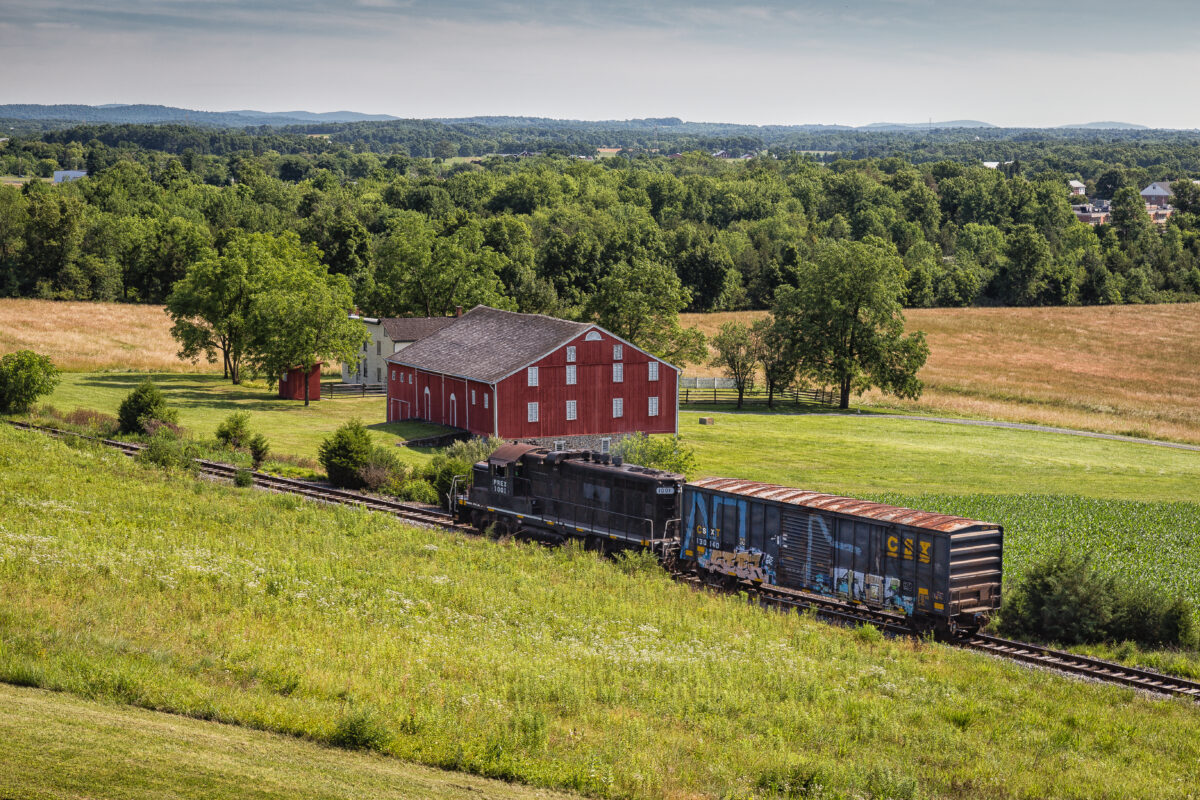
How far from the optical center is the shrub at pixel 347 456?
48344 mm

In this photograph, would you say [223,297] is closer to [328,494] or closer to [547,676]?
[328,494]

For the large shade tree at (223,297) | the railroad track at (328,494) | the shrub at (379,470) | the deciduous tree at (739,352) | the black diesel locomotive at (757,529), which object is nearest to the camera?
the black diesel locomotive at (757,529)

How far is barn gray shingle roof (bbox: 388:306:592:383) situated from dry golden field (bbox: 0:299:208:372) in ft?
114

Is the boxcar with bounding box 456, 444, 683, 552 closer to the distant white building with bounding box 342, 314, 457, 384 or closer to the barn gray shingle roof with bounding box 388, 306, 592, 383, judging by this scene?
the barn gray shingle roof with bounding box 388, 306, 592, 383

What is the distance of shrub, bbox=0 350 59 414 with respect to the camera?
6097 cm

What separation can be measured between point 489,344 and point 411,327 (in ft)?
58.4

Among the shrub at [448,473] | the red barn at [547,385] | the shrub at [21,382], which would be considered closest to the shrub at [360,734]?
the shrub at [448,473]

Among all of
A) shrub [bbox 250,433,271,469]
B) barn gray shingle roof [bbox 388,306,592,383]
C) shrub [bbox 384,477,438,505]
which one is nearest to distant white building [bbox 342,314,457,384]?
barn gray shingle roof [bbox 388,306,592,383]

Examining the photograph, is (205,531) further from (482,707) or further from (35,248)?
(35,248)

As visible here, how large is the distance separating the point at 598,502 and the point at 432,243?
6852cm

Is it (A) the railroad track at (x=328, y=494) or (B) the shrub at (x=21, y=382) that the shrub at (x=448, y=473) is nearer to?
(A) the railroad track at (x=328, y=494)

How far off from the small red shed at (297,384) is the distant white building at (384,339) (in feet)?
10.5

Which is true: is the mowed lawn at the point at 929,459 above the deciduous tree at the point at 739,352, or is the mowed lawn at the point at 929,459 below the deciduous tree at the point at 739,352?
below

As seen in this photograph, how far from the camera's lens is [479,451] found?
1908 inches
